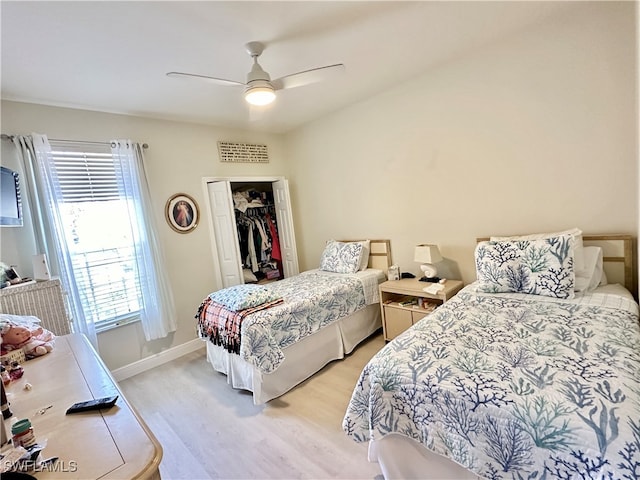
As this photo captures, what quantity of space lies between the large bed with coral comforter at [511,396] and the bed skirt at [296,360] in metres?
1.03

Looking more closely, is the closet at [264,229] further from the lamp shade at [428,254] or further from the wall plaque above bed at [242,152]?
the lamp shade at [428,254]

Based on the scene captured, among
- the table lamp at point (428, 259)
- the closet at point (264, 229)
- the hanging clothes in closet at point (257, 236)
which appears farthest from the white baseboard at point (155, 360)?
the table lamp at point (428, 259)

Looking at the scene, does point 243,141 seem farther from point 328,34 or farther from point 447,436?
point 447,436

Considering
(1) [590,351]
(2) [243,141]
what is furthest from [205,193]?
(1) [590,351]

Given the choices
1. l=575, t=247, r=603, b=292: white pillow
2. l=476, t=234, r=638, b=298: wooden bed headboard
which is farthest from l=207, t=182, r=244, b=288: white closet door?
l=476, t=234, r=638, b=298: wooden bed headboard

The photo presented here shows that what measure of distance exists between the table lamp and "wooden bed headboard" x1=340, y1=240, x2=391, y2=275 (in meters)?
0.52

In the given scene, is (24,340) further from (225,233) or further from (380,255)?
(380,255)

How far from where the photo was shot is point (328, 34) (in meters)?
2.07

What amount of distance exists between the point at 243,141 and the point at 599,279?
13.1 ft

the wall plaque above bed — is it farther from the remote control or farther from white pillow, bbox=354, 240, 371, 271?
the remote control

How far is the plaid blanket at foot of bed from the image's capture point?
95.0 inches

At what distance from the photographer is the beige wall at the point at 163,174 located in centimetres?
248

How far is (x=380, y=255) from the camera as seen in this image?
11.8 feet

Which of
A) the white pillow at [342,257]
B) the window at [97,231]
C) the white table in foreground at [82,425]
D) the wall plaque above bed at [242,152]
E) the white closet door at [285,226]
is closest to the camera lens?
the white table in foreground at [82,425]
